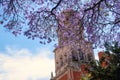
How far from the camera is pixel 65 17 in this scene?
548 inches

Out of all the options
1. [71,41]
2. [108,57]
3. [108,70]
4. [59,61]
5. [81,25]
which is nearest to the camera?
[81,25]

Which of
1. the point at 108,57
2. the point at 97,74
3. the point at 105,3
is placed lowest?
the point at 97,74

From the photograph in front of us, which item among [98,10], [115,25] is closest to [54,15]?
[98,10]

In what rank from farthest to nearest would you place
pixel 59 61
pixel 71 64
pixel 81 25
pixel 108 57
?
pixel 59 61 < pixel 71 64 < pixel 108 57 < pixel 81 25

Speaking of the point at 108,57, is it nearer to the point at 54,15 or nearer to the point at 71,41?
the point at 71,41

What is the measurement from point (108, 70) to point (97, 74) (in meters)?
0.80

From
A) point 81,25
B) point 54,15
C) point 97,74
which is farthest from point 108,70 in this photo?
point 54,15

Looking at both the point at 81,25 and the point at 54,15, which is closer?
the point at 54,15

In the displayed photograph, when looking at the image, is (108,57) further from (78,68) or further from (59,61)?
(59,61)

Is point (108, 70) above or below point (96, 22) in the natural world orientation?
below

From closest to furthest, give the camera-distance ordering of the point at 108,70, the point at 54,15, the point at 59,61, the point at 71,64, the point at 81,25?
the point at 54,15, the point at 81,25, the point at 108,70, the point at 71,64, the point at 59,61

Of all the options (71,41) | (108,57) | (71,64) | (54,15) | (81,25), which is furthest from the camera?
(71,64)

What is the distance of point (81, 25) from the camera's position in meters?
13.2

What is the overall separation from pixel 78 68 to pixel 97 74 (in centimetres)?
2565
